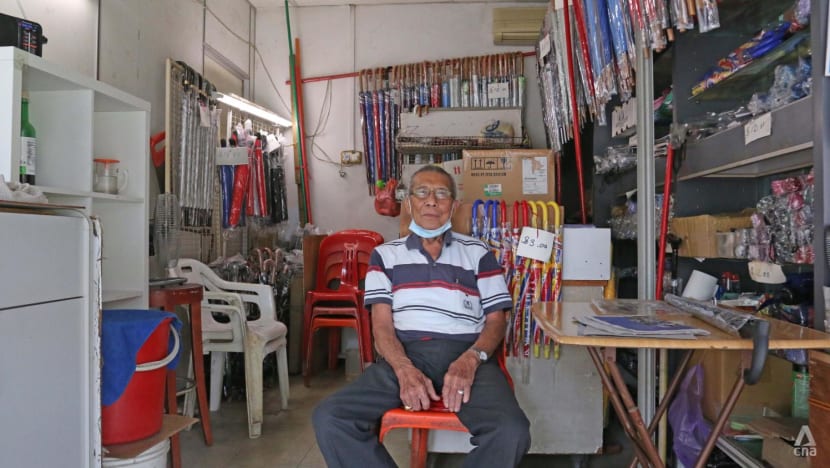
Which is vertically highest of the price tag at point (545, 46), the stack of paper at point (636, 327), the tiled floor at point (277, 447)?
the price tag at point (545, 46)

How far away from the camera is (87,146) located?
6.75 ft

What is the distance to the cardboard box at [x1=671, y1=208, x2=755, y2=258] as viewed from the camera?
1994 millimetres

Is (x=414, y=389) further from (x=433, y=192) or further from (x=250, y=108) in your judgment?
(x=250, y=108)

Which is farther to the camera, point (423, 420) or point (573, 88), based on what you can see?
point (573, 88)

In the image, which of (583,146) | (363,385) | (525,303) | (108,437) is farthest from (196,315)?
(583,146)

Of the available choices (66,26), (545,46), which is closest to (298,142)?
(66,26)

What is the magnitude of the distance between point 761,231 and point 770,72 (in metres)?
0.63

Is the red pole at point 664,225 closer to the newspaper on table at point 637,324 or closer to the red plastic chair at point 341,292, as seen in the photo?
the newspaper on table at point 637,324

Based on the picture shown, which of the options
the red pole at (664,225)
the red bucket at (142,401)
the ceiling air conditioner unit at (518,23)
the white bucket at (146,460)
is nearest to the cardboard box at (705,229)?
the red pole at (664,225)

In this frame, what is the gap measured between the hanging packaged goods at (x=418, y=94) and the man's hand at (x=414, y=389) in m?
2.80

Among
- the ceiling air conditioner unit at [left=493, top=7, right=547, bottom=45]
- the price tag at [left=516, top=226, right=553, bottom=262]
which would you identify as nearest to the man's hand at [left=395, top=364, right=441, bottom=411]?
the price tag at [left=516, top=226, right=553, bottom=262]

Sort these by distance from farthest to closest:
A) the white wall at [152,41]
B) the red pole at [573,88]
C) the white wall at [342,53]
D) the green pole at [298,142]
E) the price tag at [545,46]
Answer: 1. the green pole at [298,142]
2. the white wall at [342,53]
3. the price tag at [545,46]
4. the white wall at [152,41]
5. the red pole at [573,88]

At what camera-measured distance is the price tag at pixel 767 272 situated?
1.71 metres

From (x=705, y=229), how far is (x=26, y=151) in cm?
237
